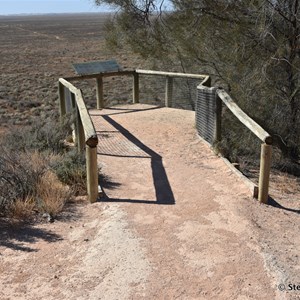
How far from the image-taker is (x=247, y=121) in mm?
6844

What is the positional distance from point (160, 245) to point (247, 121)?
2.78 meters

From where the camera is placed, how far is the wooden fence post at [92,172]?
5871mm

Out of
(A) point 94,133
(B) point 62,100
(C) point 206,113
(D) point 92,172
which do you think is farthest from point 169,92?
(D) point 92,172

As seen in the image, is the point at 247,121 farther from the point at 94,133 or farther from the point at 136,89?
the point at 136,89

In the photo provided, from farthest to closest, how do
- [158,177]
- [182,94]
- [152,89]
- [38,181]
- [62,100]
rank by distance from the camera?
[152,89] < [182,94] < [62,100] < [158,177] < [38,181]

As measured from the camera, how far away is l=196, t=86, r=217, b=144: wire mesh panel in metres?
8.70

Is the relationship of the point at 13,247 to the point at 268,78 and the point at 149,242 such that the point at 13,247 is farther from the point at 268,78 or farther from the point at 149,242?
the point at 268,78

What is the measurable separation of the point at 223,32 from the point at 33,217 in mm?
6644

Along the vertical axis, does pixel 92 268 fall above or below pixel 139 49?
below

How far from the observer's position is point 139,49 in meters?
12.6

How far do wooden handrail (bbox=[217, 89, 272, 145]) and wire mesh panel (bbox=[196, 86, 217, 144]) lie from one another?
41 centimetres

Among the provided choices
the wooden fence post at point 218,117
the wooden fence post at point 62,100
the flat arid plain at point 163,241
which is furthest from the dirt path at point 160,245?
the wooden fence post at point 62,100

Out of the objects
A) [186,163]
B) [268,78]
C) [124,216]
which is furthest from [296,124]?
[124,216]

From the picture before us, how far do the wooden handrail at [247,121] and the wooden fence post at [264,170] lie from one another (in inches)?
3.9
